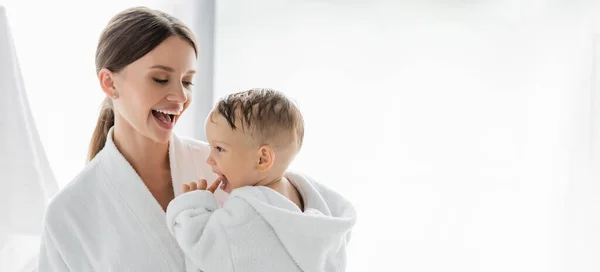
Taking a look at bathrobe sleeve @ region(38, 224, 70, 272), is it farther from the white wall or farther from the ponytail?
the white wall

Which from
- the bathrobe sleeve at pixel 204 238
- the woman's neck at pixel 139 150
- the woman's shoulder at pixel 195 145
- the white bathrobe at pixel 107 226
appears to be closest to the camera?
the bathrobe sleeve at pixel 204 238

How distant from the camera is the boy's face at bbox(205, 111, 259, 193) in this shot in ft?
4.34

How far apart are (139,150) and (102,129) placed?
137 millimetres

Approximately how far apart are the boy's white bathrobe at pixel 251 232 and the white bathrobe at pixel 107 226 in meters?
0.12

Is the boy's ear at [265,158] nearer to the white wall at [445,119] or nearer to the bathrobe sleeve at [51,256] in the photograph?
the bathrobe sleeve at [51,256]

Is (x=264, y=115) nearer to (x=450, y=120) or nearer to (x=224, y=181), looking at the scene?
(x=224, y=181)

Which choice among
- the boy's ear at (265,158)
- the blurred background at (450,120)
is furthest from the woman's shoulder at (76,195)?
the blurred background at (450,120)

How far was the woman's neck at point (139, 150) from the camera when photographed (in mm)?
1505

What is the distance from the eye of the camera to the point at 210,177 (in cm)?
161

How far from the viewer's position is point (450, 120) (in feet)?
7.59

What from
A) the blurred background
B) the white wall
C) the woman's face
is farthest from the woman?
the white wall

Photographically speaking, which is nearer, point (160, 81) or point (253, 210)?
point (253, 210)

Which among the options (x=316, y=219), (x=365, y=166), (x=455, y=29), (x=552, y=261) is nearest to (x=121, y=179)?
(x=316, y=219)

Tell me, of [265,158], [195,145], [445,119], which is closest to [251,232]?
[265,158]
